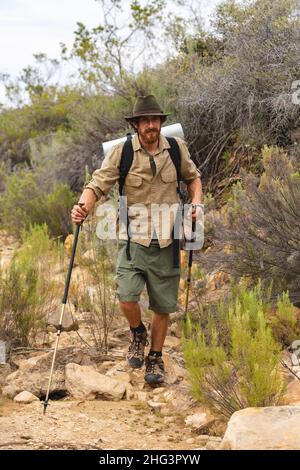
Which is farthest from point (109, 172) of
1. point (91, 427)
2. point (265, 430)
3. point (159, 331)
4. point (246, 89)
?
point (246, 89)

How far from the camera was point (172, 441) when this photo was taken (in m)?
4.20

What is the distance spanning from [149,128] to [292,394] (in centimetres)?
200

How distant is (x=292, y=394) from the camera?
14.6ft

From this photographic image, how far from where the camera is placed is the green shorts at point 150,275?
206 inches

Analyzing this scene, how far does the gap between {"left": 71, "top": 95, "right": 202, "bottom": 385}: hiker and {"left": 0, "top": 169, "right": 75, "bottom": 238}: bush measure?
17.7 ft

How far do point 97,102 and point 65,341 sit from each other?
6042 mm

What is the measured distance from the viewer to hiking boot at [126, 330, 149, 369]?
5.47 meters

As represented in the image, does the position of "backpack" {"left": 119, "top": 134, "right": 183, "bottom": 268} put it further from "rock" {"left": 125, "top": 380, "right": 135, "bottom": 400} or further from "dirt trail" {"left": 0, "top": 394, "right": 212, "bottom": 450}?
"dirt trail" {"left": 0, "top": 394, "right": 212, "bottom": 450}

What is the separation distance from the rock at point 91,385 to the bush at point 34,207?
5573mm

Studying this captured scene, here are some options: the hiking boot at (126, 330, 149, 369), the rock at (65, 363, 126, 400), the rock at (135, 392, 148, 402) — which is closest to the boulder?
the rock at (135, 392, 148, 402)

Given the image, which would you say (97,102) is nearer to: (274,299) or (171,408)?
(274,299)

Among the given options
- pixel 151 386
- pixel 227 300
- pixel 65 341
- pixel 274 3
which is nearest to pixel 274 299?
pixel 227 300

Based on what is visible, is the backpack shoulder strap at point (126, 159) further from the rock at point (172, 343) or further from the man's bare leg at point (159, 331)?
the rock at point (172, 343)

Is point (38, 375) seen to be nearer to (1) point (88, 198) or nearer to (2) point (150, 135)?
(1) point (88, 198)
